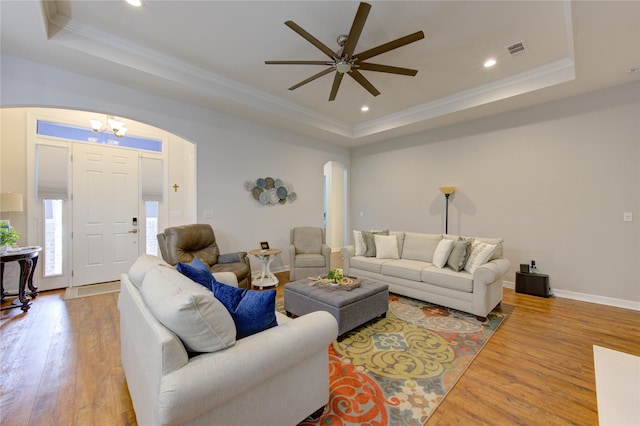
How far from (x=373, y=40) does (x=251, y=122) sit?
8.91 feet

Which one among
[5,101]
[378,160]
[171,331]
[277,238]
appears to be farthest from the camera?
[378,160]

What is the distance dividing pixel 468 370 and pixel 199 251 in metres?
3.56

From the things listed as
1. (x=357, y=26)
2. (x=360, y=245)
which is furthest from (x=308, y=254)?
(x=357, y=26)

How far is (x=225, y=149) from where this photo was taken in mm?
4547

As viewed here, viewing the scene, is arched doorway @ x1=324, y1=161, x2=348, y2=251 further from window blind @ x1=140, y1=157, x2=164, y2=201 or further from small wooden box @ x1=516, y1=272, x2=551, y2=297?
small wooden box @ x1=516, y1=272, x2=551, y2=297

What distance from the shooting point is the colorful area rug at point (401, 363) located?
1.70 meters

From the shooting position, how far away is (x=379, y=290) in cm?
293

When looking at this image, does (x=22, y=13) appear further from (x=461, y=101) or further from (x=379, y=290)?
(x=461, y=101)

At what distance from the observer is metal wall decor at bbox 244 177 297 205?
16.2ft

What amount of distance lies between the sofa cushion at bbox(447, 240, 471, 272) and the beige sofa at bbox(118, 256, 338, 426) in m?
2.44

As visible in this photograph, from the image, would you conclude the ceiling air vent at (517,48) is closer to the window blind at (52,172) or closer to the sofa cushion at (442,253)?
the sofa cushion at (442,253)

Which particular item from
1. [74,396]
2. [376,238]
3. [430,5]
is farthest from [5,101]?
[376,238]

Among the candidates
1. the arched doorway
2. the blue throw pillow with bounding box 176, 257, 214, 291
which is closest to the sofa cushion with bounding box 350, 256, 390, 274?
the blue throw pillow with bounding box 176, 257, 214, 291

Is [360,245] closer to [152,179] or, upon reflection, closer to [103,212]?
[152,179]
